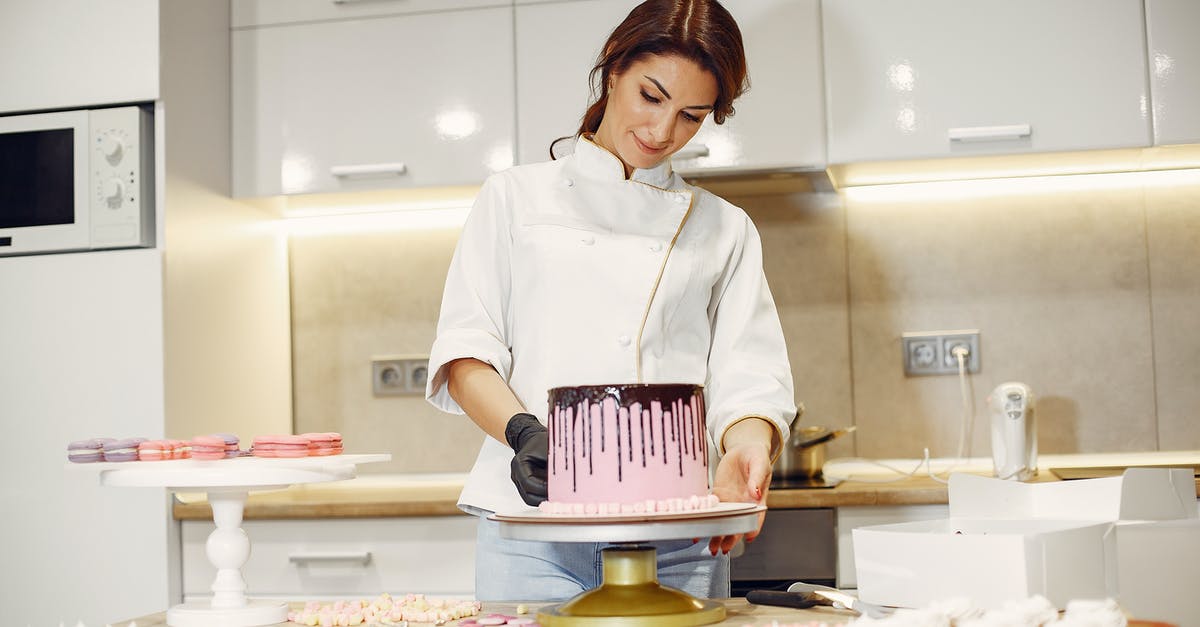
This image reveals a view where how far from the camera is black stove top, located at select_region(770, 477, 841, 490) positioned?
1956mm

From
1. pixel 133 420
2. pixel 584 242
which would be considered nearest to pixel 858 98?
pixel 584 242

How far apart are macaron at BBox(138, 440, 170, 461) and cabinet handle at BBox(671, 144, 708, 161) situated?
1187 millimetres

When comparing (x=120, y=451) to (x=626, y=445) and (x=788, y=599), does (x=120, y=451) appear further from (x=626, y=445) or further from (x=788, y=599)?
(x=788, y=599)

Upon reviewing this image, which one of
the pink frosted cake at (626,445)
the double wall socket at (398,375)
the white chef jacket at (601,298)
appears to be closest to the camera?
the pink frosted cake at (626,445)

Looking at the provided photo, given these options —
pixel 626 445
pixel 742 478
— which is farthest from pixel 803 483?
pixel 626 445

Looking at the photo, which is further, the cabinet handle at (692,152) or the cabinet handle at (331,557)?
the cabinet handle at (692,152)

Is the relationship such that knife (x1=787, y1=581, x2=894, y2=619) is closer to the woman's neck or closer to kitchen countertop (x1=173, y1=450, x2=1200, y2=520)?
the woman's neck

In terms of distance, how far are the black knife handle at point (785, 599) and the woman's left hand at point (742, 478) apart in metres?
0.05

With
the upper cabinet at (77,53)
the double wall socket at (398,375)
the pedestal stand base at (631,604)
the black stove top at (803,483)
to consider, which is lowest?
the black stove top at (803,483)

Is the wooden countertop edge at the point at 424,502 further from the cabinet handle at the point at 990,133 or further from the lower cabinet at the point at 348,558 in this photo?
the cabinet handle at the point at 990,133

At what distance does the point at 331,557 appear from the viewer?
1.97 m

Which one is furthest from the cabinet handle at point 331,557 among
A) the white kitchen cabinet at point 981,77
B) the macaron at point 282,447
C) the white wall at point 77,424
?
the white kitchen cabinet at point 981,77

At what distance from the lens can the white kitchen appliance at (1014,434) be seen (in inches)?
80.5

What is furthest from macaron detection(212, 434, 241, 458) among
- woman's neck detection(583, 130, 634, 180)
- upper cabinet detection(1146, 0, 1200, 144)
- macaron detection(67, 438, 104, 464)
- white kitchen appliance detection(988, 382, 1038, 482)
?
upper cabinet detection(1146, 0, 1200, 144)
